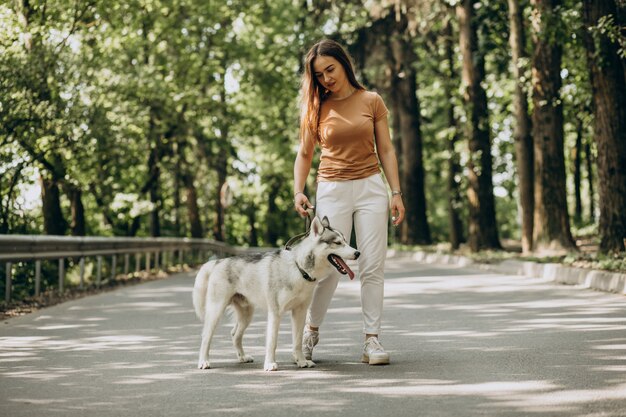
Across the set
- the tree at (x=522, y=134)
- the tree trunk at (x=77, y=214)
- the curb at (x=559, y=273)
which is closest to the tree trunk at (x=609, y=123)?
the curb at (x=559, y=273)

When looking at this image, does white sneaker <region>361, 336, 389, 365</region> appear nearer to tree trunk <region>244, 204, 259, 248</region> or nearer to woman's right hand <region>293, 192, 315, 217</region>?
woman's right hand <region>293, 192, 315, 217</region>

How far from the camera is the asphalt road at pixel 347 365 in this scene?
225 inches

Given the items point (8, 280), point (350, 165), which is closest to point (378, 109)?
point (350, 165)

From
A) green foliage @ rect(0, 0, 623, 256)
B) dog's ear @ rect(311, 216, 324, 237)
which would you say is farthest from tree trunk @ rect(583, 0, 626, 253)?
dog's ear @ rect(311, 216, 324, 237)

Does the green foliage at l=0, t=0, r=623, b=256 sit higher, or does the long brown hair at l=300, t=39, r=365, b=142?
the green foliage at l=0, t=0, r=623, b=256

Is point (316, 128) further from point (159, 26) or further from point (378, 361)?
point (159, 26)

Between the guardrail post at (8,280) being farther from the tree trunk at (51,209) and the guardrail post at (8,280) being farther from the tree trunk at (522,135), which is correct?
the tree trunk at (522,135)

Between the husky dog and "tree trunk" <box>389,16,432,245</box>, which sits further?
"tree trunk" <box>389,16,432,245</box>

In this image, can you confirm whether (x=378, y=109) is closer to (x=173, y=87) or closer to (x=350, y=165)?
(x=350, y=165)

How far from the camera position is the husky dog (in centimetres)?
701

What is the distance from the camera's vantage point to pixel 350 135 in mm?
7496

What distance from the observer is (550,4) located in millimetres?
19875

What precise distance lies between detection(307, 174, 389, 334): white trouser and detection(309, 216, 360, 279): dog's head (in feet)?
1.65

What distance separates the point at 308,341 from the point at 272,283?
72 centimetres
